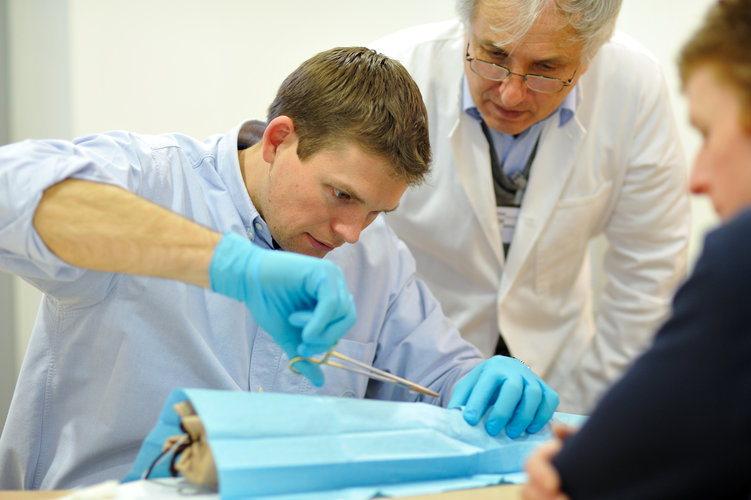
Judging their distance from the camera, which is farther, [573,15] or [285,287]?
[573,15]

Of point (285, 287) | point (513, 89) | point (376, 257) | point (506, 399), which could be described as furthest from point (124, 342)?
point (513, 89)

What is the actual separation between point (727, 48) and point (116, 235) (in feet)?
2.77

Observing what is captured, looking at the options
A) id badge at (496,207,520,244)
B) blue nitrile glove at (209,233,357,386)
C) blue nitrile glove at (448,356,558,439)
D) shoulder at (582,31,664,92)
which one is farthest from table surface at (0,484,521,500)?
shoulder at (582,31,664,92)

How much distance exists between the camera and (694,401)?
0.56 m

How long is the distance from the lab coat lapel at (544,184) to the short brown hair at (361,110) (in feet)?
2.01

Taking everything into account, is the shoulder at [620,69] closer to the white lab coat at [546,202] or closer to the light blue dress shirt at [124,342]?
the white lab coat at [546,202]

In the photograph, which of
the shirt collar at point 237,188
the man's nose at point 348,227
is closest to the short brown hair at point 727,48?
the man's nose at point 348,227

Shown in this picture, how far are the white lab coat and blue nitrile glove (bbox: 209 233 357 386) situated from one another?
34.4 inches

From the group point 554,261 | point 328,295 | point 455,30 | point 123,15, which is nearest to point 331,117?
point 328,295

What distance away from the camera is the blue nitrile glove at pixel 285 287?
109 cm

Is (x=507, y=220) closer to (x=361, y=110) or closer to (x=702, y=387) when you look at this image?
(x=361, y=110)

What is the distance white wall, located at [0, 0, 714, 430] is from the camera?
236cm

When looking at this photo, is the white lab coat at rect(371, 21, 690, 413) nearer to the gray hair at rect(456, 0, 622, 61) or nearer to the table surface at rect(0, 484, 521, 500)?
the gray hair at rect(456, 0, 622, 61)

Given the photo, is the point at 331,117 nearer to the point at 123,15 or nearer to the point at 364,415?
the point at 364,415
